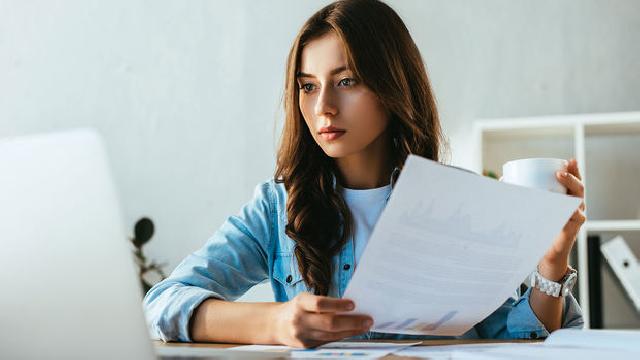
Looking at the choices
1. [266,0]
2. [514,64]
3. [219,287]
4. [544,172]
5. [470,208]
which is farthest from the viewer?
[266,0]

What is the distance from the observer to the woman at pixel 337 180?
1041 millimetres

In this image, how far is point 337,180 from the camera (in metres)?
1.27

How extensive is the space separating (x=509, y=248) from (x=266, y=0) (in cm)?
258

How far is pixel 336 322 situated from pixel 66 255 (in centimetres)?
35

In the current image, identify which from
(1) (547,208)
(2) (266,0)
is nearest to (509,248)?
(1) (547,208)

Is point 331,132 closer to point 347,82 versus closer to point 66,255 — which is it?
point 347,82

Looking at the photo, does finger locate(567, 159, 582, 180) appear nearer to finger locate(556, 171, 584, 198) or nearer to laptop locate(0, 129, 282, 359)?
finger locate(556, 171, 584, 198)

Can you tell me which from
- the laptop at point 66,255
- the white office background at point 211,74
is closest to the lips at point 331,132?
the laptop at point 66,255

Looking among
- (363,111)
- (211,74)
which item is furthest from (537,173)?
(211,74)

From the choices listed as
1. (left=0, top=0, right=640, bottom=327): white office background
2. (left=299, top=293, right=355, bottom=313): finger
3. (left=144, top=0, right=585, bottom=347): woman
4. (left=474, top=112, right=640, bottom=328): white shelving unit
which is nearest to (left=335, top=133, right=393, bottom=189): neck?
(left=144, top=0, right=585, bottom=347): woman

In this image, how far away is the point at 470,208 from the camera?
722mm

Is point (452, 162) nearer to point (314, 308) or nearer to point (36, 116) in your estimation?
point (36, 116)

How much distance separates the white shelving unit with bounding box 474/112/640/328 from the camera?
2.47 metres

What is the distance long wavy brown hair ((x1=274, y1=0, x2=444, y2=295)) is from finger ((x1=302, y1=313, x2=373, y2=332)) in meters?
0.39
